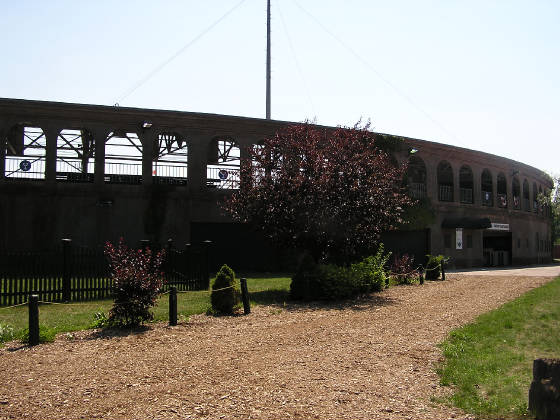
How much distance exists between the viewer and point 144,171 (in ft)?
78.5

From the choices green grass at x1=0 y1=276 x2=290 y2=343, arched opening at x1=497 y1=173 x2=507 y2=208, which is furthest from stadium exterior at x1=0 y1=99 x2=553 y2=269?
arched opening at x1=497 y1=173 x2=507 y2=208

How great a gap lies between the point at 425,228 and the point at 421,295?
16946 millimetres

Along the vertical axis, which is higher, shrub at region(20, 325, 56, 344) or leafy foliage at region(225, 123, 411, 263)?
leafy foliage at region(225, 123, 411, 263)

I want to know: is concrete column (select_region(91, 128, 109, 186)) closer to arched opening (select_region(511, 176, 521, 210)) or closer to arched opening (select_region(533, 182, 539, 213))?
arched opening (select_region(511, 176, 521, 210))

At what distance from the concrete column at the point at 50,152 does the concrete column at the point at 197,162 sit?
20.2 feet

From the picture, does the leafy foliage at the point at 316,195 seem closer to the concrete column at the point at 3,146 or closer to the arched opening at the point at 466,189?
the concrete column at the point at 3,146

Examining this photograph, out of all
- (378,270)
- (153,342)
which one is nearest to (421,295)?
(378,270)

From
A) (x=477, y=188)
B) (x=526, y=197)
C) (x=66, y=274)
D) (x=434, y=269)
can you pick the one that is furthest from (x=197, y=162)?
(x=526, y=197)

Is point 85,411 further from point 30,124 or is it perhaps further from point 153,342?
point 30,124

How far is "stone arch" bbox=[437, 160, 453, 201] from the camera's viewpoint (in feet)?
112

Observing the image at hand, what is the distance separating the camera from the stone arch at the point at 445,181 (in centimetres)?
3427

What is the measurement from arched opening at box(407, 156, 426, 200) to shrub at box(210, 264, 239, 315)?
21.3 meters

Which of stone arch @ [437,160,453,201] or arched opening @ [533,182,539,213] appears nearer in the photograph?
stone arch @ [437,160,453,201]

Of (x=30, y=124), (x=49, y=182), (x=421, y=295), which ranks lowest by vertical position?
(x=421, y=295)
